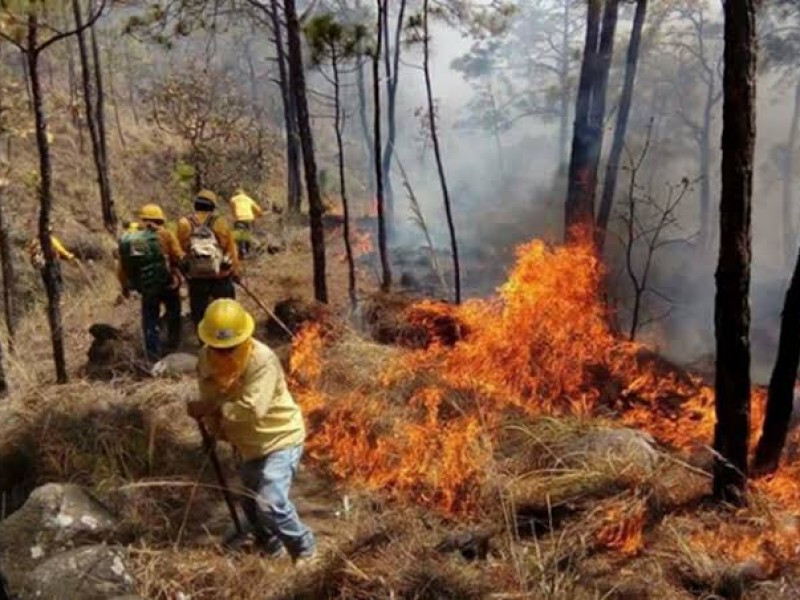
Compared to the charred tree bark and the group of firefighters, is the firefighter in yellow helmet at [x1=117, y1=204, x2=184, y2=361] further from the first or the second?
the charred tree bark

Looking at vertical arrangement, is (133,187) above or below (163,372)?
above

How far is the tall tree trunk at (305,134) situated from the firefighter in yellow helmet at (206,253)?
2065 mm

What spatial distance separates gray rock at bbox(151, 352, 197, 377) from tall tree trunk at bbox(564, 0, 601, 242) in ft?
26.8

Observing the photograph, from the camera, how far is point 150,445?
586 centimetres

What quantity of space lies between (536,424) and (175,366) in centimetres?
393

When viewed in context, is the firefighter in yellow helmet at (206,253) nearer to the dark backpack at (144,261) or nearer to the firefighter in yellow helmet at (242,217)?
the dark backpack at (144,261)

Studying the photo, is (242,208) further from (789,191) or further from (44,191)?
(789,191)

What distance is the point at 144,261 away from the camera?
8.01 m

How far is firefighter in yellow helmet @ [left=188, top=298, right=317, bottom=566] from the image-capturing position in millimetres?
4277

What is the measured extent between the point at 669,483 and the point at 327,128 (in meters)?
52.7

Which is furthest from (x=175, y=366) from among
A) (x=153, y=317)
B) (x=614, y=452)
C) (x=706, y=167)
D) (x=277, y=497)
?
(x=706, y=167)

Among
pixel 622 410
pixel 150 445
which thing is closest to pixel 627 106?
pixel 622 410

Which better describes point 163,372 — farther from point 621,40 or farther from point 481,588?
point 621,40

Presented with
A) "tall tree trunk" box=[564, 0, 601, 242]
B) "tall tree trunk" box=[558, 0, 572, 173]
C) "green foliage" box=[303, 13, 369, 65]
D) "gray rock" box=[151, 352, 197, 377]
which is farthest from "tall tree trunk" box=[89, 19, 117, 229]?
"tall tree trunk" box=[558, 0, 572, 173]
